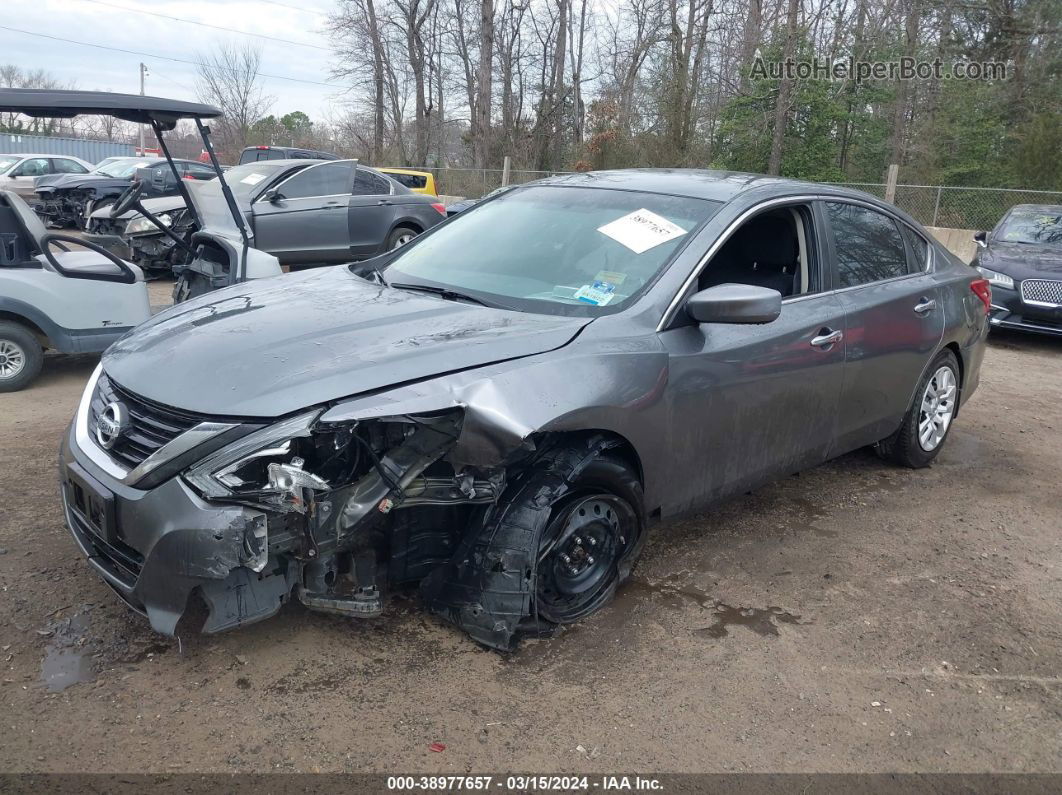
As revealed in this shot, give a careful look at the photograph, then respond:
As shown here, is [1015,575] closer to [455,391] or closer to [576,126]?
[455,391]

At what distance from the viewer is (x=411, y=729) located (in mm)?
2686

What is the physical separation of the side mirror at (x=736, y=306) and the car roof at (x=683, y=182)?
0.72 meters

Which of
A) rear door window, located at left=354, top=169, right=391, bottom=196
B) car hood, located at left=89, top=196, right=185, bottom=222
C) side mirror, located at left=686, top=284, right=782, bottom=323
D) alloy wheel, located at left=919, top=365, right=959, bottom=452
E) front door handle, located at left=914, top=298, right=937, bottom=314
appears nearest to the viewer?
side mirror, located at left=686, top=284, right=782, bottom=323

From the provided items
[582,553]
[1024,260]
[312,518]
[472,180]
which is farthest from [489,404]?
[472,180]

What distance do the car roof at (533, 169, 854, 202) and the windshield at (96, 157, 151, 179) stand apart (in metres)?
16.9

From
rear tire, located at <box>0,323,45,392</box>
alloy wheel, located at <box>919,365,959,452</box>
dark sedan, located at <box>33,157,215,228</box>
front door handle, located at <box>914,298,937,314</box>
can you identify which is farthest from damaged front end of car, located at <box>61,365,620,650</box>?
dark sedan, located at <box>33,157,215,228</box>

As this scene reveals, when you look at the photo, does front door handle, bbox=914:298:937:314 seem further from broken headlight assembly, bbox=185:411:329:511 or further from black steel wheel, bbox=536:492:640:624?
broken headlight assembly, bbox=185:411:329:511

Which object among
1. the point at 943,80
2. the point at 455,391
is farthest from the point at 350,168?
the point at 943,80

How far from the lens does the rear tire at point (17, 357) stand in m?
6.10

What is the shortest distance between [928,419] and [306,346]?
3.93 m

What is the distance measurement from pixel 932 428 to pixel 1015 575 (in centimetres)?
143

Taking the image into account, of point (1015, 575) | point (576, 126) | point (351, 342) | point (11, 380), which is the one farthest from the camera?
point (576, 126)

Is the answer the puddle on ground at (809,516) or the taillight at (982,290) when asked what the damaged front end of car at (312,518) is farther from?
the taillight at (982,290)

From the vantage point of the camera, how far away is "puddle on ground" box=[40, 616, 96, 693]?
111 inches
